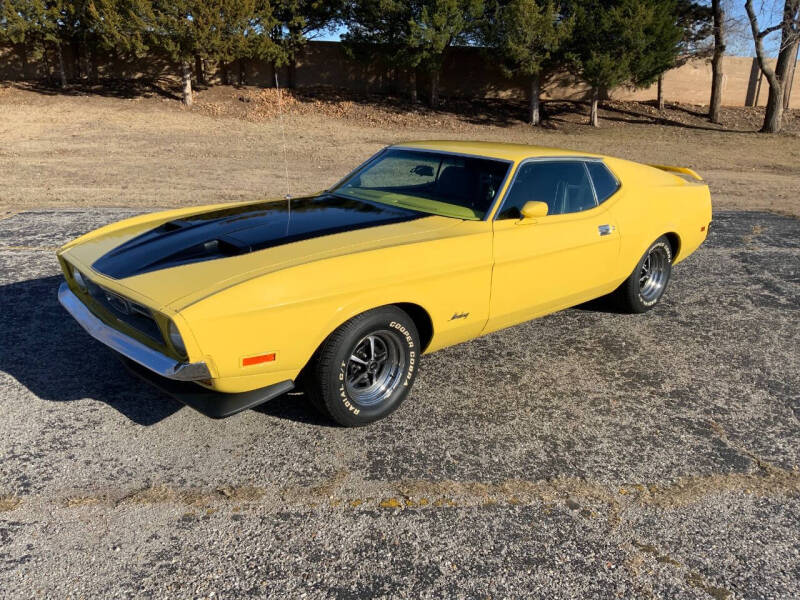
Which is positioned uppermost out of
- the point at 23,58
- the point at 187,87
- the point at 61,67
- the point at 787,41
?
the point at 787,41

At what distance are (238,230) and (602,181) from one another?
108 inches

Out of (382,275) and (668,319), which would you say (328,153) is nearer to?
(668,319)

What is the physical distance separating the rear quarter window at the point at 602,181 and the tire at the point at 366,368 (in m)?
2.11

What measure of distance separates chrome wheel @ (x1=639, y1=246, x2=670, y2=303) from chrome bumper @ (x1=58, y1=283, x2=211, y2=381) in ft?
12.5

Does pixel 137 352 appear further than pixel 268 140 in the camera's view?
No

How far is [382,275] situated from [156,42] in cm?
2390

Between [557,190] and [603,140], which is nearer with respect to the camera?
[557,190]

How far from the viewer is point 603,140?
23.2 metres

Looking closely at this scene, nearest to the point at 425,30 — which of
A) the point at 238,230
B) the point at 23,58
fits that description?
the point at 23,58

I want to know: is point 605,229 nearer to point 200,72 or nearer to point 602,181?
point 602,181

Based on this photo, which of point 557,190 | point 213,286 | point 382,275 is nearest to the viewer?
point 213,286

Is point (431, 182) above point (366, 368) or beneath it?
above

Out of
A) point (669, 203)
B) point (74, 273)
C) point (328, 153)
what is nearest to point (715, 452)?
point (669, 203)

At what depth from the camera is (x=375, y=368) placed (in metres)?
3.39
